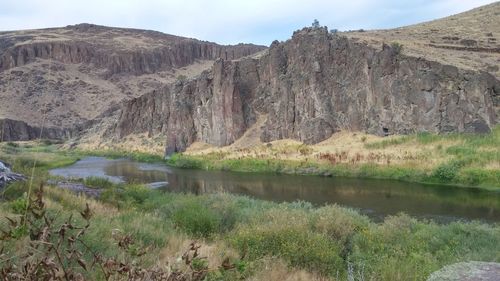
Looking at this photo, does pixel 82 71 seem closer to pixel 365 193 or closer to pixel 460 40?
pixel 460 40

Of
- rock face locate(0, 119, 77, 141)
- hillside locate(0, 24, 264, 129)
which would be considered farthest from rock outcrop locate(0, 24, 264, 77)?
rock face locate(0, 119, 77, 141)

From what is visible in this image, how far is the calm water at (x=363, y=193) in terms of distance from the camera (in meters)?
23.8

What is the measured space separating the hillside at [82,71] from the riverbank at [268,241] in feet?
374

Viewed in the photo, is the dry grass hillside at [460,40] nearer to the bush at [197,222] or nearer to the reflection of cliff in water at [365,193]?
the reflection of cliff in water at [365,193]

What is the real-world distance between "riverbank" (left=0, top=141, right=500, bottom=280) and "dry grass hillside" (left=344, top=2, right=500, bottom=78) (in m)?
39.8

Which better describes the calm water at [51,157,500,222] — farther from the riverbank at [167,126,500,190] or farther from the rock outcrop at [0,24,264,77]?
the rock outcrop at [0,24,264,77]

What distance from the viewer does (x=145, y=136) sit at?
286 ft

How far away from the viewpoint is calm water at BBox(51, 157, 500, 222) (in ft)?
78.0

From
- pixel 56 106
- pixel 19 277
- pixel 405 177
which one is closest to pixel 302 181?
pixel 405 177

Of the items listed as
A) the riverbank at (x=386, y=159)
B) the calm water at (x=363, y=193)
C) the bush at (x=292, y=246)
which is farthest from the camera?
the riverbank at (x=386, y=159)

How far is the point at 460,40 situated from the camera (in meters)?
66.8

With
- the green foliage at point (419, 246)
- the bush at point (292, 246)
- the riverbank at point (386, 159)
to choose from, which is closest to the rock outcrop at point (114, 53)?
the riverbank at point (386, 159)

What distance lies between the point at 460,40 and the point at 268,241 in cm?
6538

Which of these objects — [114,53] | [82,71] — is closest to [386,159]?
[82,71]
